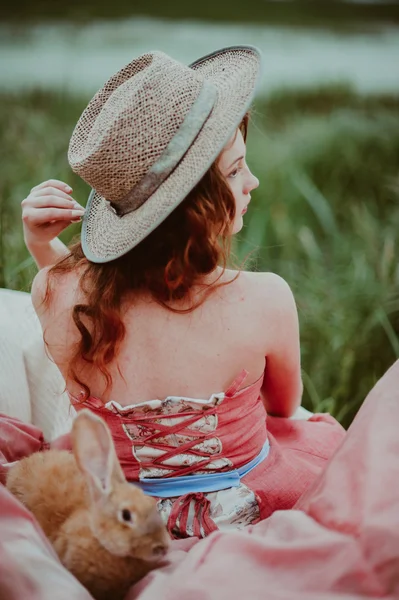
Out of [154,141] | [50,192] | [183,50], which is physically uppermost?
[154,141]

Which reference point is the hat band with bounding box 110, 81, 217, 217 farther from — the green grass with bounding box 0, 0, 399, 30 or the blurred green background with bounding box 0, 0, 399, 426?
the green grass with bounding box 0, 0, 399, 30

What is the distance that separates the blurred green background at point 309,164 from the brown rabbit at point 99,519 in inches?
27.0

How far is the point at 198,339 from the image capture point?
3.93 ft

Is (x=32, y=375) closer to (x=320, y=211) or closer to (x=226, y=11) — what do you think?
(x=320, y=211)

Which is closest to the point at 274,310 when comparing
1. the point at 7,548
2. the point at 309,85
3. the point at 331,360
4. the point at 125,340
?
the point at 125,340

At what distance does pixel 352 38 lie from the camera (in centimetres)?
428

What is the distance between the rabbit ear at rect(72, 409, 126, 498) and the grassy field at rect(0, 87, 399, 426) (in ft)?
2.29

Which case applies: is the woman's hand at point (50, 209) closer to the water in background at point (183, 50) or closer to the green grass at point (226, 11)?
the water in background at point (183, 50)

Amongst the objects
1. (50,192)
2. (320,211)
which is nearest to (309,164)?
(320,211)

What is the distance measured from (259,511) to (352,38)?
3630mm

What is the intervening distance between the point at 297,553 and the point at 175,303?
0.45 m

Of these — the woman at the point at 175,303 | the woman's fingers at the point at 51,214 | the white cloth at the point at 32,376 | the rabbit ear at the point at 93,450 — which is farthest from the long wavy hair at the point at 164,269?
the white cloth at the point at 32,376

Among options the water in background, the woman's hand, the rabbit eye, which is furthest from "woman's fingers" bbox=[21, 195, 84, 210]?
the water in background

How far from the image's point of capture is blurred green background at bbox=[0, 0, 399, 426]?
220cm
